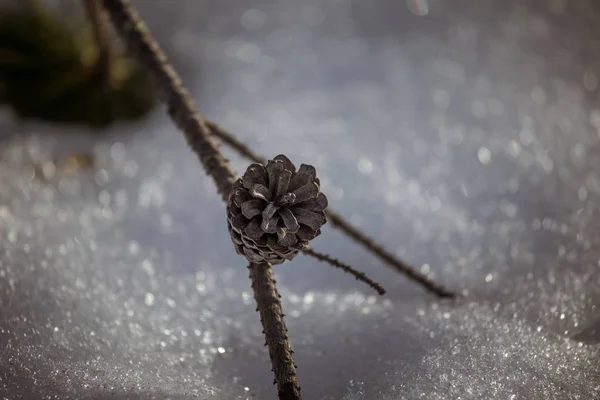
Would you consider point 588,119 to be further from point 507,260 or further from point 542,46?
point 507,260

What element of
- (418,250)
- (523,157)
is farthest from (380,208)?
(523,157)

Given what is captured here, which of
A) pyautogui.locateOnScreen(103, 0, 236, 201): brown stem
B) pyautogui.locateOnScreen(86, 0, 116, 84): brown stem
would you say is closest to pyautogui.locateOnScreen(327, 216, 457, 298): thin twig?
pyautogui.locateOnScreen(103, 0, 236, 201): brown stem

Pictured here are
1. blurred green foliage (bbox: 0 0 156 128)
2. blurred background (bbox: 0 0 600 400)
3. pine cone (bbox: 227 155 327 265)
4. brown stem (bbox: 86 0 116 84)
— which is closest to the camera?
pine cone (bbox: 227 155 327 265)

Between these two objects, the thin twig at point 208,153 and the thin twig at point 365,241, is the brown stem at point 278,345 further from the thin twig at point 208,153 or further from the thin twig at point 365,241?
the thin twig at point 365,241

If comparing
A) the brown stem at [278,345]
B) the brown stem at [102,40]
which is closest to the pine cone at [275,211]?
the brown stem at [278,345]

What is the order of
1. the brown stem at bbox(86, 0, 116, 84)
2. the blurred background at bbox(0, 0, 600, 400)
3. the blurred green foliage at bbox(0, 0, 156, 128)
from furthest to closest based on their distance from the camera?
the blurred green foliage at bbox(0, 0, 156, 128) < the brown stem at bbox(86, 0, 116, 84) < the blurred background at bbox(0, 0, 600, 400)

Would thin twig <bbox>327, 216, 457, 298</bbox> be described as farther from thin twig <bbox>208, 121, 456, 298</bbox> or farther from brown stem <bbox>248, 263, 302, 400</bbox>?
brown stem <bbox>248, 263, 302, 400</bbox>
